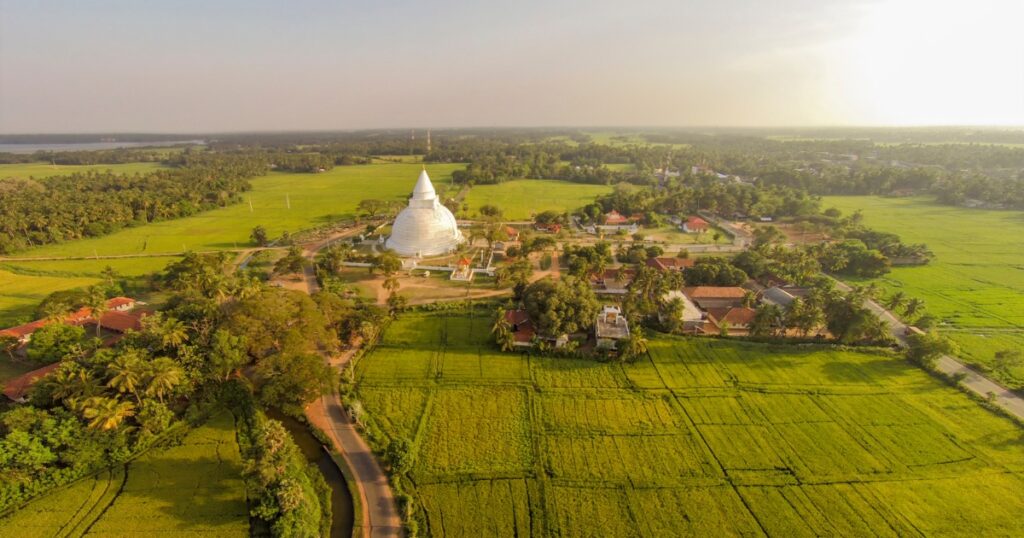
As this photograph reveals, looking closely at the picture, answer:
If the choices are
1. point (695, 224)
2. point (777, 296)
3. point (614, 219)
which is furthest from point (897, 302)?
point (614, 219)

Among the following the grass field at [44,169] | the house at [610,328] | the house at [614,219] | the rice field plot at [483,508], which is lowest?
the rice field plot at [483,508]

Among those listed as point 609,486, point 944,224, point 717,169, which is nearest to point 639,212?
point 944,224

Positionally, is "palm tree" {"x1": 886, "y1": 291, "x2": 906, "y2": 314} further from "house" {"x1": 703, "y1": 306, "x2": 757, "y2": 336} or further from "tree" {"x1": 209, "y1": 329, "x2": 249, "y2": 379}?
"tree" {"x1": 209, "y1": 329, "x2": 249, "y2": 379}

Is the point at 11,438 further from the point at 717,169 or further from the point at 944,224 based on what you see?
the point at 717,169

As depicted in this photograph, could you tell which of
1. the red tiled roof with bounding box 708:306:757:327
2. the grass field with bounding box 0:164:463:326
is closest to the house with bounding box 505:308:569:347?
the red tiled roof with bounding box 708:306:757:327

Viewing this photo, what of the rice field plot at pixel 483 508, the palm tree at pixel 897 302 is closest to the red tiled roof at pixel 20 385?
the rice field plot at pixel 483 508

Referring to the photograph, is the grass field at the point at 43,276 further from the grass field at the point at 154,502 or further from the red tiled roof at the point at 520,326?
the red tiled roof at the point at 520,326

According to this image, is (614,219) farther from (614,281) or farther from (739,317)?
(739,317)
